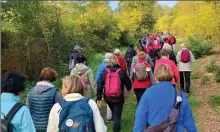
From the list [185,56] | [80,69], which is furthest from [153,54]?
[80,69]

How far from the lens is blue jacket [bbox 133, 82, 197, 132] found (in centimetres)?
433

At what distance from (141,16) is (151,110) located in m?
40.2

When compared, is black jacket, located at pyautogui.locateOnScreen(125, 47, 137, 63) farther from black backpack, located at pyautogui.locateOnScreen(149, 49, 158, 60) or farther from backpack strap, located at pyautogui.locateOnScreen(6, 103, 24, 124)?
backpack strap, located at pyautogui.locateOnScreen(6, 103, 24, 124)

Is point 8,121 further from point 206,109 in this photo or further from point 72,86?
point 206,109

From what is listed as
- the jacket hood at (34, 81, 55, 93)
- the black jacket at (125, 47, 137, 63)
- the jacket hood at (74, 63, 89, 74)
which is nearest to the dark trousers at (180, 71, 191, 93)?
the black jacket at (125, 47, 137, 63)

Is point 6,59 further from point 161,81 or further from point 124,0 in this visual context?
point 124,0

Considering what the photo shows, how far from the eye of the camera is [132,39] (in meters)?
40.0

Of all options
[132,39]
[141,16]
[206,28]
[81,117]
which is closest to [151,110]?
[81,117]

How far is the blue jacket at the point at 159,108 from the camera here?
14.2ft

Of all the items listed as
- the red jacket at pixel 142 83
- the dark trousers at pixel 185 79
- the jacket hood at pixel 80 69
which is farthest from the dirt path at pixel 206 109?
the jacket hood at pixel 80 69

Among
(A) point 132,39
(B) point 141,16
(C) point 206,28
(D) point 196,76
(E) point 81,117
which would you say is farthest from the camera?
(B) point 141,16

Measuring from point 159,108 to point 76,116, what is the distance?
949mm

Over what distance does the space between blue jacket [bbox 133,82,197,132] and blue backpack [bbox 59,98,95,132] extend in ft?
2.10

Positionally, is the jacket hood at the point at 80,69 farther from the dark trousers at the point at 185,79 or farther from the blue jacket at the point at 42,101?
the dark trousers at the point at 185,79
